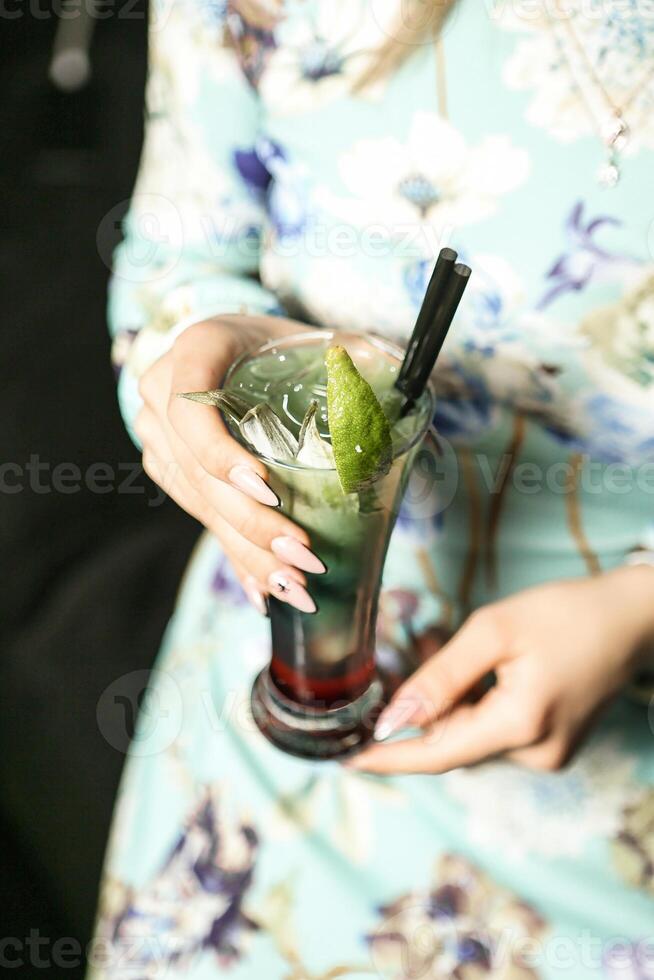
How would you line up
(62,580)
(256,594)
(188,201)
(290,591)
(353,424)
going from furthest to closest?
(62,580), (188,201), (256,594), (290,591), (353,424)

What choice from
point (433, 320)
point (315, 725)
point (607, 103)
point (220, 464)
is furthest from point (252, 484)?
point (607, 103)

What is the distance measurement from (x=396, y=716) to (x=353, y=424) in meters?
0.27

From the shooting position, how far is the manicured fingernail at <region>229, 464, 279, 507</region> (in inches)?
19.8

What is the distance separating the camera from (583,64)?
62 cm

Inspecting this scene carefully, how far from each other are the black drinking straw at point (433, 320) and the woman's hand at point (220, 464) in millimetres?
108

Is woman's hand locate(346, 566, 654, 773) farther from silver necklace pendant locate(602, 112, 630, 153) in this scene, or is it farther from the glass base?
silver necklace pendant locate(602, 112, 630, 153)

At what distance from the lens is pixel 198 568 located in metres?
0.84

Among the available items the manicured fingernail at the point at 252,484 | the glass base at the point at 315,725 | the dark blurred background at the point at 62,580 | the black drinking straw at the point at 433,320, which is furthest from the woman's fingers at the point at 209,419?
the dark blurred background at the point at 62,580

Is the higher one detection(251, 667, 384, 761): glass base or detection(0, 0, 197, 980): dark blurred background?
detection(251, 667, 384, 761): glass base

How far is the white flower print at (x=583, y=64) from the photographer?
24.0 inches

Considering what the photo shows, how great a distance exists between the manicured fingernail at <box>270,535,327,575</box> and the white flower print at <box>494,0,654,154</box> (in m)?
0.33

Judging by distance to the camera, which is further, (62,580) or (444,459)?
(62,580)

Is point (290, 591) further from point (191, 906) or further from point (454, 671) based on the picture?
point (191, 906)

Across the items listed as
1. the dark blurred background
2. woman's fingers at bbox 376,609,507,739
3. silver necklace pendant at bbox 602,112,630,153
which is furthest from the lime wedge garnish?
the dark blurred background
